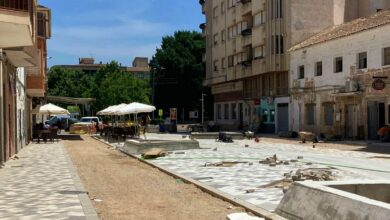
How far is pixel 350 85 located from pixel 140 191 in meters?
24.5

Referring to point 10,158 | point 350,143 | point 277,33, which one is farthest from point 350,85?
point 10,158

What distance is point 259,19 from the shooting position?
4984 centimetres

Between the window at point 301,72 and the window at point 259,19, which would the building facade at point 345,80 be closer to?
the window at point 301,72

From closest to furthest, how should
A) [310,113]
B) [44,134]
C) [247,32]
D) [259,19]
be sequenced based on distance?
[44,134], [310,113], [259,19], [247,32]

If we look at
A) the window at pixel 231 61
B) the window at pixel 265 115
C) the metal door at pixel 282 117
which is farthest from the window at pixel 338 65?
the window at pixel 231 61

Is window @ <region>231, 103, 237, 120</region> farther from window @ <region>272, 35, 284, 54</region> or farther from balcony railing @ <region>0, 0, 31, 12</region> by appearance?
balcony railing @ <region>0, 0, 31, 12</region>

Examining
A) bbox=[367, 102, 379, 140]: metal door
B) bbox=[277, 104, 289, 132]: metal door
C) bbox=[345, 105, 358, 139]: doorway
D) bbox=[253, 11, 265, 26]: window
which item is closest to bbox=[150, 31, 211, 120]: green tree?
bbox=[253, 11, 265, 26]: window

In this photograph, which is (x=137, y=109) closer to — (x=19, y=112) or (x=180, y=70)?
(x=19, y=112)

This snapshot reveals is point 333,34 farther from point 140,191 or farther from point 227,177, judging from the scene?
point 140,191

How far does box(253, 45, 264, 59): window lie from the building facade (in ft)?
17.7

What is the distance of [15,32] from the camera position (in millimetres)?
16188

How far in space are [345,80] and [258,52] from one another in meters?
14.8

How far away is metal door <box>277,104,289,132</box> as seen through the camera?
1817 inches

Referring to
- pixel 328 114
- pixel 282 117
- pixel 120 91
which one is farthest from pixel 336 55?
pixel 120 91
